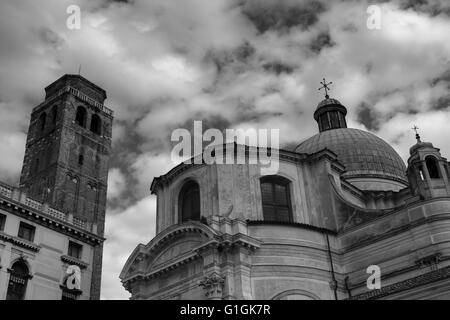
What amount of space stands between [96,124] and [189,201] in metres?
35.1

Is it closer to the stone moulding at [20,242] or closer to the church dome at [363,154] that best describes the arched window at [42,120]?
the stone moulding at [20,242]

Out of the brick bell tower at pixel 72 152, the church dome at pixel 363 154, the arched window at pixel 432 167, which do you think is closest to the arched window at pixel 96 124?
the brick bell tower at pixel 72 152

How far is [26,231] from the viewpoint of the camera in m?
32.7

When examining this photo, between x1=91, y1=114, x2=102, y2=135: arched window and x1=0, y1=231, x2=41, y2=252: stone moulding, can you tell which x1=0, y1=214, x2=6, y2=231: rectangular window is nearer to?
x1=0, y1=231, x2=41, y2=252: stone moulding

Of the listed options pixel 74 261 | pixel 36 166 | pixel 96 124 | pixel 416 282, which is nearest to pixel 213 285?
pixel 416 282

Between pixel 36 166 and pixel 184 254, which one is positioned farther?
pixel 36 166

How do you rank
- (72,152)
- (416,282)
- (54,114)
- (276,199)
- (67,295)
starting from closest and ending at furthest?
(416,282) < (276,199) < (67,295) < (72,152) < (54,114)

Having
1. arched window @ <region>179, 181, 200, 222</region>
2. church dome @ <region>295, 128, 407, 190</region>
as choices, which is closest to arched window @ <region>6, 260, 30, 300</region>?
arched window @ <region>179, 181, 200, 222</region>

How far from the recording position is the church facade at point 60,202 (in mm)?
31438

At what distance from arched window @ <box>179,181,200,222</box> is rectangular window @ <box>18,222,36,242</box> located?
9.34 metres

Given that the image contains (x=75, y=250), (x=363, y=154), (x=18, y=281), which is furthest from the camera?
(x=363, y=154)

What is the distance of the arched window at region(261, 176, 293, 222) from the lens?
97.1 ft

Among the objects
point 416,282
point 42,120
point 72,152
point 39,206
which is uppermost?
point 42,120

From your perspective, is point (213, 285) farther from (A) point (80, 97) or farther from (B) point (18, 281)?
(A) point (80, 97)
